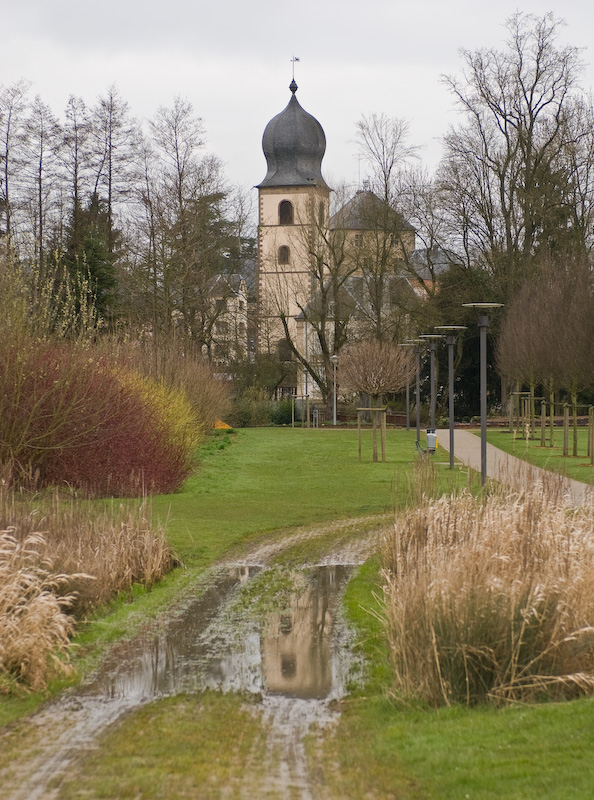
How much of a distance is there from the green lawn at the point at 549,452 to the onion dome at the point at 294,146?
118 feet

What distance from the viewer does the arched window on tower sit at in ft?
254

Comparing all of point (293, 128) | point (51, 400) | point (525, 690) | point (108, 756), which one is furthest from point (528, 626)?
point (293, 128)

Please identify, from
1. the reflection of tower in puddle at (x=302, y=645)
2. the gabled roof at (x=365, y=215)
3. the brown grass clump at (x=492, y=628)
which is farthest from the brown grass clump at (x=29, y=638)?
the gabled roof at (x=365, y=215)

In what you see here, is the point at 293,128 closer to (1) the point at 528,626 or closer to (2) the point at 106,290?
(2) the point at 106,290

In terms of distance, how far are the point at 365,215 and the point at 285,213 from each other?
81.8 feet

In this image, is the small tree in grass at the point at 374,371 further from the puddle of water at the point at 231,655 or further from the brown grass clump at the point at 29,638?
the brown grass clump at the point at 29,638

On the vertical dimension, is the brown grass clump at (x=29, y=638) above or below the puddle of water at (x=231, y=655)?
above

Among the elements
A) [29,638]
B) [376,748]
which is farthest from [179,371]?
[376,748]

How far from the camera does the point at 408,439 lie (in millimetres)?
39188

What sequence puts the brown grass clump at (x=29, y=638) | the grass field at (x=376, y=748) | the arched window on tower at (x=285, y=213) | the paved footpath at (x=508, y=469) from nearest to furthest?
the grass field at (x=376, y=748)
the brown grass clump at (x=29, y=638)
the paved footpath at (x=508, y=469)
the arched window on tower at (x=285, y=213)

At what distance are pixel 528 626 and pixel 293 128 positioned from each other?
231ft

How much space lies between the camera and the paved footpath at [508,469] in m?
11.3

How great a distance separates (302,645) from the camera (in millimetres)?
9172

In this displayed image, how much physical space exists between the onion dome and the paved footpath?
116ft
